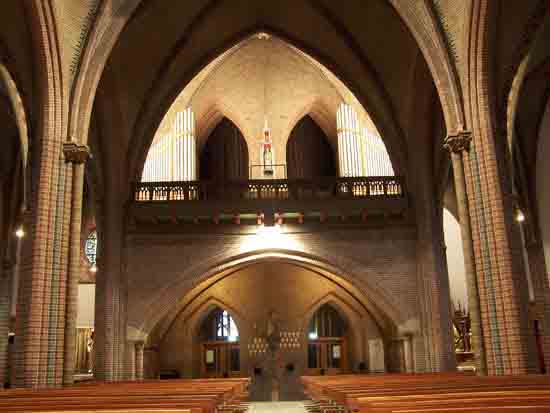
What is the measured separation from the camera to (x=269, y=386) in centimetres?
2225

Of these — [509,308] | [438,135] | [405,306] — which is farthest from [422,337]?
[509,308]

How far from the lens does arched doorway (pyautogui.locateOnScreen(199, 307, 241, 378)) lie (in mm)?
23734

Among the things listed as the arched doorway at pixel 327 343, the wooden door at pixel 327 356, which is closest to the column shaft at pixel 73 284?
the arched doorway at pixel 327 343

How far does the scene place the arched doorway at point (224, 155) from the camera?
22.8 metres

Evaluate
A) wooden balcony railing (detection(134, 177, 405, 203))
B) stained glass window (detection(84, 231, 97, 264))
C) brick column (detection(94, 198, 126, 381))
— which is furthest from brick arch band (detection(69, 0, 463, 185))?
stained glass window (detection(84, 231, 97, 264))

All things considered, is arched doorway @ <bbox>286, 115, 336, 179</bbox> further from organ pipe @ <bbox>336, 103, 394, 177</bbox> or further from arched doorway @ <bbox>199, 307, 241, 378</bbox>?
arched doorway @ <bbox>199, 307, 241, 378</bbox>

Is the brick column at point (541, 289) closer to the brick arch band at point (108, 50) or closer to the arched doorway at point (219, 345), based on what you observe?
the brick arch band at point (108, 50)

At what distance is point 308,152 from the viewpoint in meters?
23.4

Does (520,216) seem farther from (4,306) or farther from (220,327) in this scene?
(4,306)

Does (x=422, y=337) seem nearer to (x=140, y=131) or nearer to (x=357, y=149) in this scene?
(x=357, y=149)

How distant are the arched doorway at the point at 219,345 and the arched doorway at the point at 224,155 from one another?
5.29 metres

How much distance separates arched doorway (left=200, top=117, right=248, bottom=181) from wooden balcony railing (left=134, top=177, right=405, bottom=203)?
3.52 meters

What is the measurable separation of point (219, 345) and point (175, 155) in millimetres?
7868

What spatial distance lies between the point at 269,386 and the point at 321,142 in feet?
29.7
